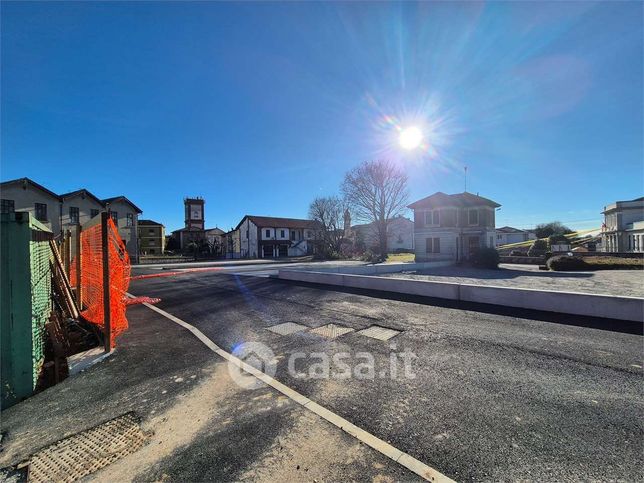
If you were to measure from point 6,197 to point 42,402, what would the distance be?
4141cm

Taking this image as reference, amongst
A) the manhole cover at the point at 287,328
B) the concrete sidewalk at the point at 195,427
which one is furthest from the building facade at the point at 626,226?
the concrete sidewalk at the point at 195,427

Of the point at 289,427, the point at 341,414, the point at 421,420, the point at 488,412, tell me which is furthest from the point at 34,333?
the point at 488,412

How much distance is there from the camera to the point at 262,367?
4.23 m

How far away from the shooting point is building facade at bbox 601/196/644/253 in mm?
33172

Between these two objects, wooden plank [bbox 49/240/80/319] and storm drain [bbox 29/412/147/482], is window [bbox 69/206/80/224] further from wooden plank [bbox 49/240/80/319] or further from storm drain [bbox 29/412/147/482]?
storm drain [bbox 29/412/147/482]

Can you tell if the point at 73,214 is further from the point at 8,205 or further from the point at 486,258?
the point at 486,258

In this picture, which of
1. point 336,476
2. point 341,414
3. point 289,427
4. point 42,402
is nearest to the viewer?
point 336,476

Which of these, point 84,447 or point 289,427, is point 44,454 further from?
point 289,427

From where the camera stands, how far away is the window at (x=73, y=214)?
35.9 meters

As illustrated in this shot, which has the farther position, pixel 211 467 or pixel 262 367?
pixel 262 367

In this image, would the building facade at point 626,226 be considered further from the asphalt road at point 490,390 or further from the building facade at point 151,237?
the building facade at point 151,237

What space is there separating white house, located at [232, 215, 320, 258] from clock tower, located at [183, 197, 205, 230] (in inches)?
598

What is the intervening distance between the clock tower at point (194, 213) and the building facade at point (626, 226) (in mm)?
76851

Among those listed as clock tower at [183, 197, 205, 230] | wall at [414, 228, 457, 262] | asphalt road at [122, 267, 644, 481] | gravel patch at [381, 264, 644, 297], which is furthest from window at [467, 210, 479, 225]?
clock tower at [183, 197, 205, 230]
